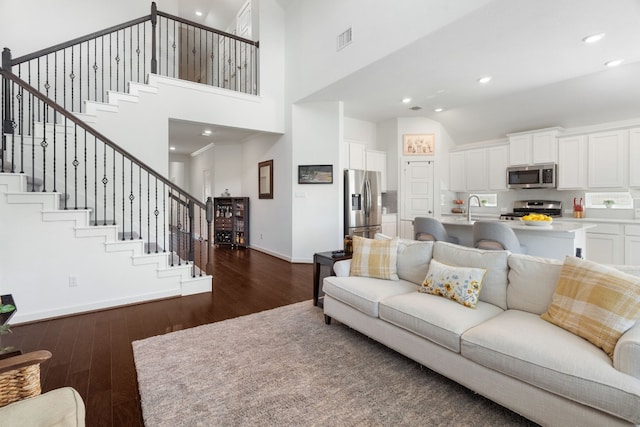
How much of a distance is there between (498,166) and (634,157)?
1.98 meters

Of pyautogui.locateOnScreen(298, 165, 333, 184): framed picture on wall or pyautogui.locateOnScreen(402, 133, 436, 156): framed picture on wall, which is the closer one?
pyautogui.locateOnScreen(298, 165, 333, 184): framed picture on wall

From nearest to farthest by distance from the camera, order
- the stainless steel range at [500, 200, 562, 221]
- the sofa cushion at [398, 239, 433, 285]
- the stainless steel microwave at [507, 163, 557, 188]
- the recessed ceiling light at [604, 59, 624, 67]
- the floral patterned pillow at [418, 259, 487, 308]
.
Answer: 1. the floral patterned pillow at [418, 259, 487, 308]
2. the sofa cushion at [398, 239, 433, 285]
3. the recessed ceiling light at [604, 59, 624, 67]
4. the stainless steel microwave at [507, 163, 557, 188]
5. the stainless steel range at [500, 200, 562, 221]

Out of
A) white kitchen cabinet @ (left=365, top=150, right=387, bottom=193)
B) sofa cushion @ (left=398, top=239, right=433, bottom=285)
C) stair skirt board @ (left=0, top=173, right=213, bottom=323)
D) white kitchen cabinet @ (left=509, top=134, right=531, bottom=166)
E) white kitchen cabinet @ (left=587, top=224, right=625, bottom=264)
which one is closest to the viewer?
sofa cushion @ (left=398, top=239, right=433, bottom=285)

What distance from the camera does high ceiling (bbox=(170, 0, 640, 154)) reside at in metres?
2.86

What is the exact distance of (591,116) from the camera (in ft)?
16.7

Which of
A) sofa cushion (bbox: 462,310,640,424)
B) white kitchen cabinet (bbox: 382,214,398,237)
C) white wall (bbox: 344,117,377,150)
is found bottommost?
sofa cushion (bbox: 462,310,640,424)

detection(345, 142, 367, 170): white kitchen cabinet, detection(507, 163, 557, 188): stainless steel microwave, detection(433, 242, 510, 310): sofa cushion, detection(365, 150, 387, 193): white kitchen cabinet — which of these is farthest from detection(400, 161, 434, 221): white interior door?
detection(433, 242, 510, 310): sofa cushion

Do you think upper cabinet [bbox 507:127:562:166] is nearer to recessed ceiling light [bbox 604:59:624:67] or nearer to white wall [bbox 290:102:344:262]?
recessed ceiling light [bbox 604:59:624:67]

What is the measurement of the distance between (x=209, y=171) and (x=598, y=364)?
869 cm

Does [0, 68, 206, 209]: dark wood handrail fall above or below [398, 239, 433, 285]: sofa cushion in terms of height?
above

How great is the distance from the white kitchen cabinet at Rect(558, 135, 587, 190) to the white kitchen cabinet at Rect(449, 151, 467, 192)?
1.78m

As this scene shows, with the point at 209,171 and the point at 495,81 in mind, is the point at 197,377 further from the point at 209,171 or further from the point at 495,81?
the point at 209,171

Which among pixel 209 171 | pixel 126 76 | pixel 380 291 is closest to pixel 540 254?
pixel 380 291

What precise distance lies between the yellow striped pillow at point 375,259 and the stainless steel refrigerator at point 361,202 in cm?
274
